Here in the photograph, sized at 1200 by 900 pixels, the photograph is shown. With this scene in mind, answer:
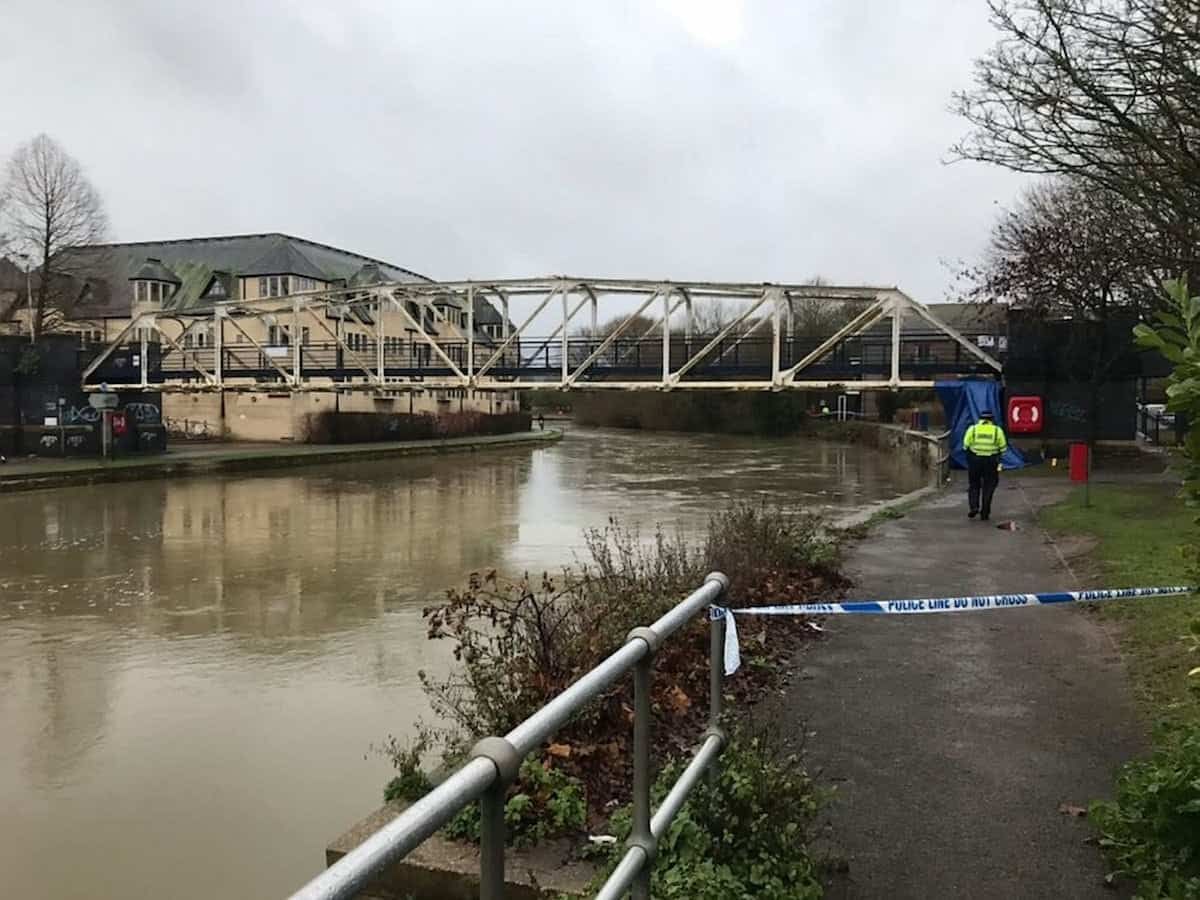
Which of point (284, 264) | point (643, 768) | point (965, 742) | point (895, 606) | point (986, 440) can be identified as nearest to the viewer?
point (643, 768)

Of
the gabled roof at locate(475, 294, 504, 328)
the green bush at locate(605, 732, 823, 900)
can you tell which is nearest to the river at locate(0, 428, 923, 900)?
the green bush at locate(605, 732, 823, 900)

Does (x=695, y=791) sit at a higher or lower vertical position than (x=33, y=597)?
higher

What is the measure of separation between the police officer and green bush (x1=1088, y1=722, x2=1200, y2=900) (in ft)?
39.3

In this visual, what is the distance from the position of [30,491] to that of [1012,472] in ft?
85.7

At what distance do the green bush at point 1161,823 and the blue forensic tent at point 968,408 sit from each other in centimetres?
2277

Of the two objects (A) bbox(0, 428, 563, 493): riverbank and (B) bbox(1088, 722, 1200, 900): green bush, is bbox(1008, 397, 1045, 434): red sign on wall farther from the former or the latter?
(B) bbox(1088, 722, 1200, 900): green bush

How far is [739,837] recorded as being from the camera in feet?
12.4

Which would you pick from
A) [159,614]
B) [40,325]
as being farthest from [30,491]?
[40,325]

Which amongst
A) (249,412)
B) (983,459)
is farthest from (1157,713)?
(249,412)

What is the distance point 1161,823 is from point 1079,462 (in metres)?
16.9

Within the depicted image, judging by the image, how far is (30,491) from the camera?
2886 cm

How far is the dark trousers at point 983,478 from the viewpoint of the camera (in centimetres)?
1600

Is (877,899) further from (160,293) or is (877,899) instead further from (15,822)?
(160,293)

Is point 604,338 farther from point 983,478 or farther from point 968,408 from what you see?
point 983,478
